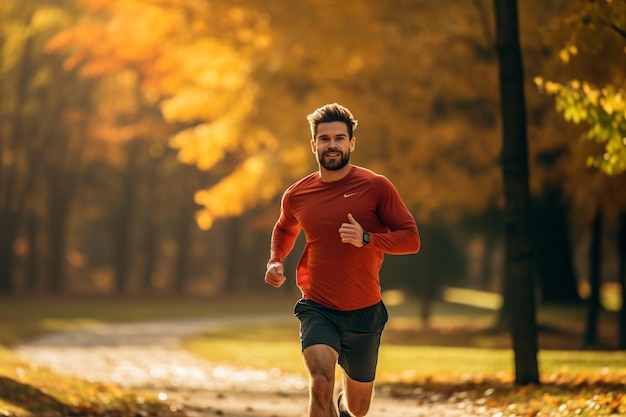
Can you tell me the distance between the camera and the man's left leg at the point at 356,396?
761cm

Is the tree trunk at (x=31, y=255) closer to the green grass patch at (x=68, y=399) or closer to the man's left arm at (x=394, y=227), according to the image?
the green grass patch at (x=68, y=399)

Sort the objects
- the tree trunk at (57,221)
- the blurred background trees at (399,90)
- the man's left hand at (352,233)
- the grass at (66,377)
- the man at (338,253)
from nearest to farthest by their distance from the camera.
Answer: the man's left hand at (352,233) → the man at (338,253) → the grass at (66,377) → the blurred background trees at (399,90) → the tree trunk at (57,221)

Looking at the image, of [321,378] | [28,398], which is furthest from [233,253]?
[321,378]

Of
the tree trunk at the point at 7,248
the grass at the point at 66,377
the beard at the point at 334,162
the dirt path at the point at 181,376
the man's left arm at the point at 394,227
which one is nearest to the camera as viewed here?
the man's left arm at the point at 394,227

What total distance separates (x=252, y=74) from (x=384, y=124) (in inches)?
111

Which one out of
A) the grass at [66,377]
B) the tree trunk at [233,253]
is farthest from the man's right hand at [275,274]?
the tree trunk at [233,253]

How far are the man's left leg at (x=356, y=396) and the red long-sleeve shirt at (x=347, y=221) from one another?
0.57 m

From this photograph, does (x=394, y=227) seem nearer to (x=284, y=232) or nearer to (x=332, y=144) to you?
(x=332, y=144)

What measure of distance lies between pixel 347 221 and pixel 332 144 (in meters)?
0.49

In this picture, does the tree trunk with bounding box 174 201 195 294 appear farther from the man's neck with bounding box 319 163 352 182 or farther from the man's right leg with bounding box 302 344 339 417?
the man's right leg with bounding box 302 344 339 417

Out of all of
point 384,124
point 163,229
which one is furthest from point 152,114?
point 163,229

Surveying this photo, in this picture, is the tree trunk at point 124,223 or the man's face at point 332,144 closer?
the man's face at point 332,144

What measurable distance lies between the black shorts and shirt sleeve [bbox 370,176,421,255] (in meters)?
0.51

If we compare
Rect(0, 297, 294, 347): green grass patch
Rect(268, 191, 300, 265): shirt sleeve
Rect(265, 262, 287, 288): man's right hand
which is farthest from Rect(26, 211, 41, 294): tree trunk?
Rect(265, 262, 287, 288): man's right hand
